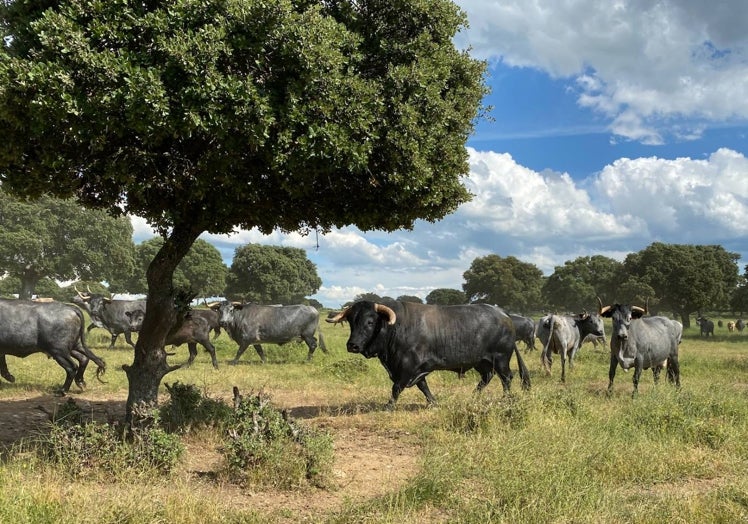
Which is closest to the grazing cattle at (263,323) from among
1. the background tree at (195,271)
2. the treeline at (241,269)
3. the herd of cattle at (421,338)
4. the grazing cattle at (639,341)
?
the herd of cattle at (421,338)

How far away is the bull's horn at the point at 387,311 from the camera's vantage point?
37.8ft

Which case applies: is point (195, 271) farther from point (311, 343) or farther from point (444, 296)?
point (444, 296)

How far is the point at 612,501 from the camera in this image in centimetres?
605

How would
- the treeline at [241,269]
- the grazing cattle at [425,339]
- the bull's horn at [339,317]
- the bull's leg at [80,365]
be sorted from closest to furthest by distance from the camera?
the grazing cattle at [425,339] < the bull's horn at [339,317] < the bull's leg at [80,365] < the treeline at [241,269]

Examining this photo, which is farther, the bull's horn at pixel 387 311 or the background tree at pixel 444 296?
the background tree at pixel 444 296

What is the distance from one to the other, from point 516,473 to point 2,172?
7832mm

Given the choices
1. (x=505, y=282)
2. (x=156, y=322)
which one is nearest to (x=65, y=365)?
(x=156, y=322)

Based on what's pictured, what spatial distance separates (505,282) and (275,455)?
287 feet

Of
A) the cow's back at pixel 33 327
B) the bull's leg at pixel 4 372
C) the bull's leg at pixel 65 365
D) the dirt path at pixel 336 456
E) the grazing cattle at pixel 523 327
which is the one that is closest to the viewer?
the dirt path at pixel 336 456

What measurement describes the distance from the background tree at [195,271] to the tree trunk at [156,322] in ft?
208

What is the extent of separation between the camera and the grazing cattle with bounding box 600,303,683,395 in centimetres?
1349

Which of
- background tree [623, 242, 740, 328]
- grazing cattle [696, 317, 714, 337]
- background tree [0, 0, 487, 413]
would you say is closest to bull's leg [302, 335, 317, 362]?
background tree [0, 0, 487, 413]

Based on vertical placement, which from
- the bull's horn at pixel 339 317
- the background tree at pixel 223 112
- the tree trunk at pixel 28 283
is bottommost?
the bull's horn at pixel 339 317

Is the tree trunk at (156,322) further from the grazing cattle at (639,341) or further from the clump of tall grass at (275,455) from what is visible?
the grazing cattle at (639,341)
